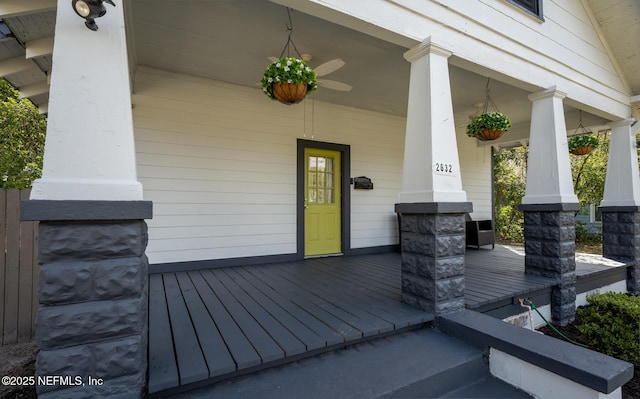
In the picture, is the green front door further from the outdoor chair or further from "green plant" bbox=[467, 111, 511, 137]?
the outdoor chair

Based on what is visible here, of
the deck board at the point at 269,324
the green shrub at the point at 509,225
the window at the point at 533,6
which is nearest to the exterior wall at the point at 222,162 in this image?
the deck board at the point at 269,324

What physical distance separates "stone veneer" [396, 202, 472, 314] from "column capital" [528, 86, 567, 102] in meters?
2.22

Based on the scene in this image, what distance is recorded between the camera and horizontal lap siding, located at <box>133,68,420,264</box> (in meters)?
3.67

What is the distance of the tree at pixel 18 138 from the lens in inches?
265

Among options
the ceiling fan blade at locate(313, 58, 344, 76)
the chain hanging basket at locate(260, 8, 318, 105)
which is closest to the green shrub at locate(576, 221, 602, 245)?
the ceiling fan blade at locate(313, 58, 344, 76)

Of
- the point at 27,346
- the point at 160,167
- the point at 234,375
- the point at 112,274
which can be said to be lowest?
the point at 27,346

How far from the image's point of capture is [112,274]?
1377 mm

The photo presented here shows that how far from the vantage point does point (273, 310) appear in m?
2.45

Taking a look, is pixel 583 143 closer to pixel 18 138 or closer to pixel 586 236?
pixel 586 236

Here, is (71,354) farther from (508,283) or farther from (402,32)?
(508,283)

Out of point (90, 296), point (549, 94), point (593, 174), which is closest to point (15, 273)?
point (90, 296)

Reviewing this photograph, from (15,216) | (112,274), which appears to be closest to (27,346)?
(15,216)

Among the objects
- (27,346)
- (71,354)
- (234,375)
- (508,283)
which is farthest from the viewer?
(508,283)

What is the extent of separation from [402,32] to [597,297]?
3.81 m
